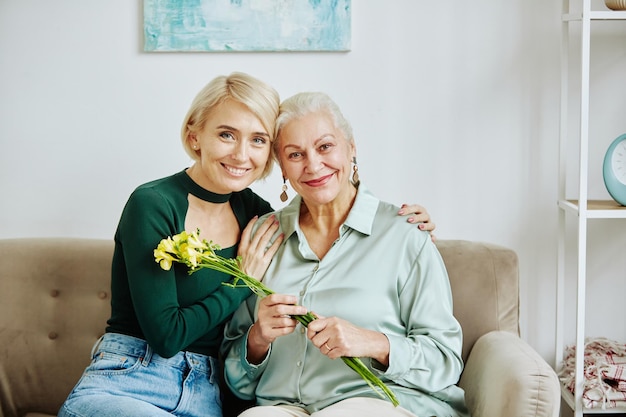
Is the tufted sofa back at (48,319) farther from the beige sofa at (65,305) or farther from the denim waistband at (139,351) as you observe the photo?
the denim waistband at (139,351)

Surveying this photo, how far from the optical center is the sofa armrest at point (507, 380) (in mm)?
1924

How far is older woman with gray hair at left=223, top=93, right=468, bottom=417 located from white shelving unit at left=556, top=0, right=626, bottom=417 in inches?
24.2

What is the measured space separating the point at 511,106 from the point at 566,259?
0.58m

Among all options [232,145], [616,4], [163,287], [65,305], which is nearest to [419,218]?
[232,145]

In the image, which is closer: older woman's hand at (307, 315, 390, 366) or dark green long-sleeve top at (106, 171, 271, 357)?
older woman's hand at (307, 315, 390, 366)

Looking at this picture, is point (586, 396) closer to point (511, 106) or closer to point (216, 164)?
point (511, 106)

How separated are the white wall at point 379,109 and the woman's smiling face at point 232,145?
0.70 m

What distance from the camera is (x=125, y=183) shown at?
9.39ft

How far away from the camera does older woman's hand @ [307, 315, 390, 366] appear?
6.21ft

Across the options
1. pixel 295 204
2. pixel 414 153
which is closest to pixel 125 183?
pixel 295 204

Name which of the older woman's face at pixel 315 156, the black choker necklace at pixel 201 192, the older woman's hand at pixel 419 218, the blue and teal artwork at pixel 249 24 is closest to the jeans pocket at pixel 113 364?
the black choker necklace at pixel 201 192

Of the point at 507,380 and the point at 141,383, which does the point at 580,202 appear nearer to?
the point at 507,380

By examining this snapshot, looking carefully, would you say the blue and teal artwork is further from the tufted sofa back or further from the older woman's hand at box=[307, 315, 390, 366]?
the older woman's hand at box=[307, 315, 390, 366]

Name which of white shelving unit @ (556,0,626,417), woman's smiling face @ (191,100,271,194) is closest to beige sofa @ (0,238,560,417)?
white shelving unit @ (556,0,626,417)
